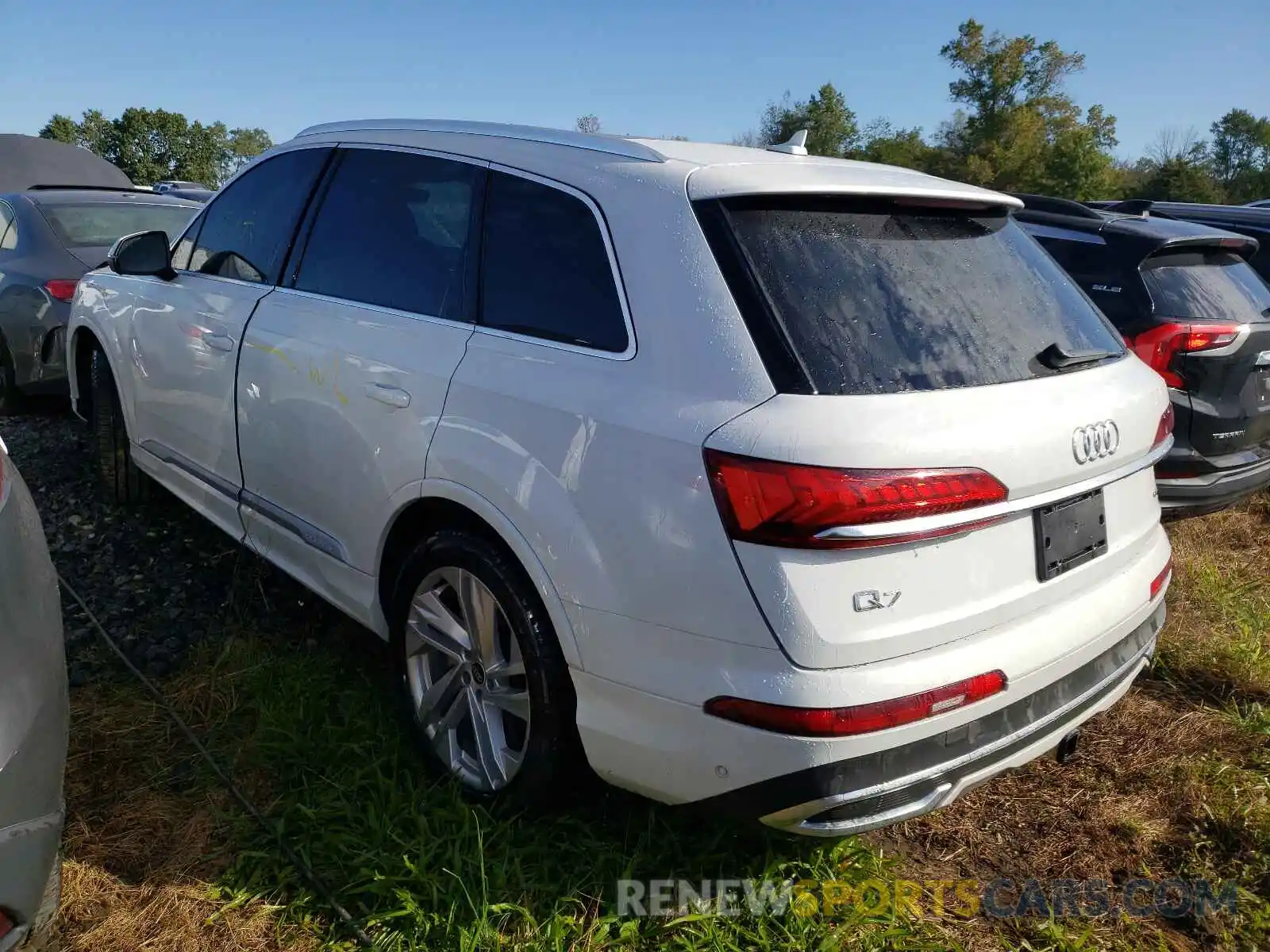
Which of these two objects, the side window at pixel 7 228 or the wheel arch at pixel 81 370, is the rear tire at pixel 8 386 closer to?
the side window at pixel 7 228

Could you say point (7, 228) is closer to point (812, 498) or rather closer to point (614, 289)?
point (614, 289)

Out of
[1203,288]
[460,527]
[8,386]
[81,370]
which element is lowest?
[8,386]

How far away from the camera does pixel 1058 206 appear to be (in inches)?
190

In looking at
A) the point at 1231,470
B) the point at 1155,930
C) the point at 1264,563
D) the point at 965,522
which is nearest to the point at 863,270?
the point at 965,522

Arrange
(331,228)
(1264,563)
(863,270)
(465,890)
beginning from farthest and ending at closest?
(1264,563) < (331,228) < (465,890) < (863,270)

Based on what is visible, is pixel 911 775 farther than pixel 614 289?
No

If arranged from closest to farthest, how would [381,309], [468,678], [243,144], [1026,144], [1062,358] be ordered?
[1062,358], [468,678], [381,309], [1026,144], [243,144]

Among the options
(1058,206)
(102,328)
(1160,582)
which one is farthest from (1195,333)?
(102,328)

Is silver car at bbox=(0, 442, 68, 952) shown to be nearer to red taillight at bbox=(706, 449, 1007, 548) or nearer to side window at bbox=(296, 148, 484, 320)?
side window at bbox=(296, 148, 484, 320)

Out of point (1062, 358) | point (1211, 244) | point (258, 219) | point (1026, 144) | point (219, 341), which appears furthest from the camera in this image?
point (1026, 144)

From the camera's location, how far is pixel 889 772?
6.16 feet

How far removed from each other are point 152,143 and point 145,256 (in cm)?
7849

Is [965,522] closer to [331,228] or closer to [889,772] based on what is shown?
[889,772]

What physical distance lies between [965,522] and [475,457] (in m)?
1.12
